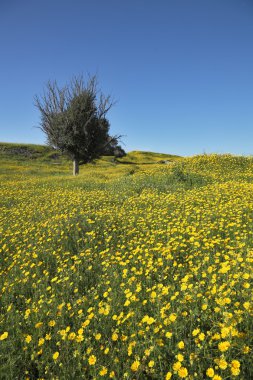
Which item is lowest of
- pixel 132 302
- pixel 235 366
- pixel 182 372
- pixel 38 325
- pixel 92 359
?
pixel 38 325

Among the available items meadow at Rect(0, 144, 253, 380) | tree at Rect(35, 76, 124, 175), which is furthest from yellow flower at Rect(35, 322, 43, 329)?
tree at Rect(35, 76, 124, 175)

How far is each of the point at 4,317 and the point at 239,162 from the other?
17.1 meters

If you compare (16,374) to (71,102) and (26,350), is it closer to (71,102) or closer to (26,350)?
(26,350)

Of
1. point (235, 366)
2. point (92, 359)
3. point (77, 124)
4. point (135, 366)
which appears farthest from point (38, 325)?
point (77, 124)

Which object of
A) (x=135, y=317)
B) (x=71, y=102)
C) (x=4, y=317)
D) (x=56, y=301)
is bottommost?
(x=4, y=317)

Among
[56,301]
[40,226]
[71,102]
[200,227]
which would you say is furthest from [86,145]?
[56,301]

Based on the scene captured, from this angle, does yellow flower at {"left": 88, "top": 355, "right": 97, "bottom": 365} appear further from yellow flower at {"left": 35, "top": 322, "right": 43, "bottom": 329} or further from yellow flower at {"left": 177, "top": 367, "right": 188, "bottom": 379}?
yellow flower at {"left": 35, "top": 322, "right": 43, "bottom": 329}

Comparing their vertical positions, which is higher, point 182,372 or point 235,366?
point 235,366

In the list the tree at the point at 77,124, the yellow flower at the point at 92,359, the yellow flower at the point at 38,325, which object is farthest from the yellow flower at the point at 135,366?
the tree at the point at 77,124

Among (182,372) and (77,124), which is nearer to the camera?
(182,372)

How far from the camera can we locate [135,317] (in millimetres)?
3527

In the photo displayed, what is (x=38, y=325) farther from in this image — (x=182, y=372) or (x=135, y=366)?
(x=182, y=372)

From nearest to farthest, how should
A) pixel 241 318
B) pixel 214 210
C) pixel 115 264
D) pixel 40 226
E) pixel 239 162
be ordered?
pixel 241 318, pixel 115 264, pixel 214 210, pixel 40 226, pixel 239 162

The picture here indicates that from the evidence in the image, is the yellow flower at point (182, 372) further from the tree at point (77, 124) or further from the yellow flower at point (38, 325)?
the tree at point (77, 124)
